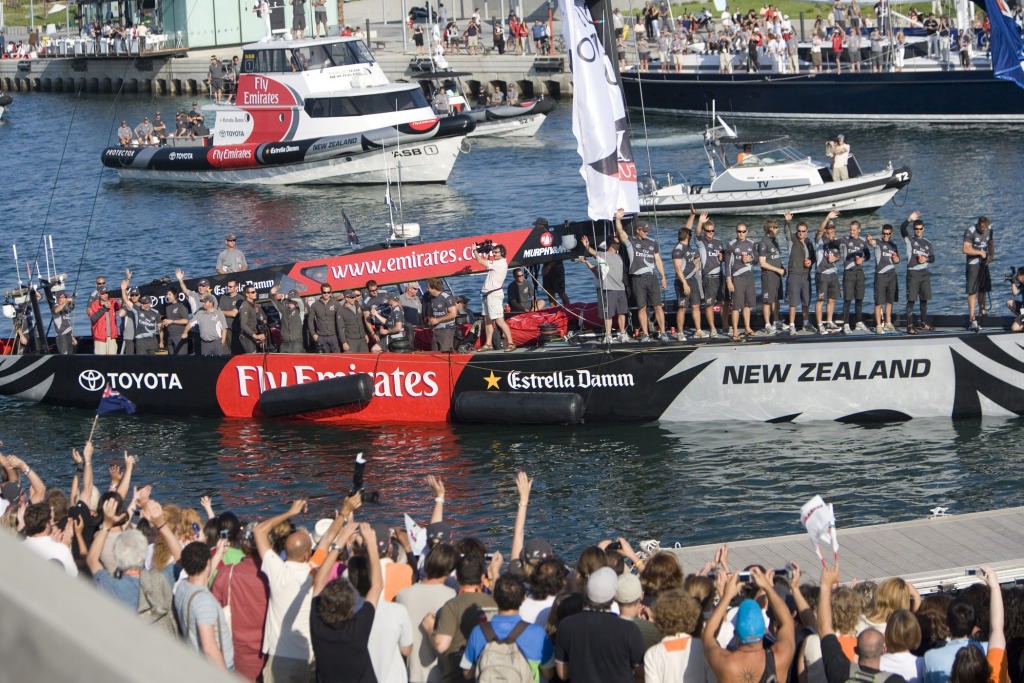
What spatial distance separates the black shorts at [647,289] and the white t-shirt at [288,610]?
32.7 feet

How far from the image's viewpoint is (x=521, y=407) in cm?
1639

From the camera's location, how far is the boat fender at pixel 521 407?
53.2 ft

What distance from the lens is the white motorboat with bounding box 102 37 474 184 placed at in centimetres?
3819

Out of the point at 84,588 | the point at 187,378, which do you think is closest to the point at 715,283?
the point at 187,378

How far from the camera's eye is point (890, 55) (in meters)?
44.7

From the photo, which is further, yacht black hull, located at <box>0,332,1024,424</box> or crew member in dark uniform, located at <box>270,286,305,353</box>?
crew member in dark uniform, located at <box>270,286,305,353</box>

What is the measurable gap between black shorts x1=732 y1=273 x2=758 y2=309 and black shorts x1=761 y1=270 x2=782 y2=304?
0.60 feet

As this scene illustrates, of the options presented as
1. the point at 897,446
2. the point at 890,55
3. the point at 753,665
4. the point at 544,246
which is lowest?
the point at 897,446

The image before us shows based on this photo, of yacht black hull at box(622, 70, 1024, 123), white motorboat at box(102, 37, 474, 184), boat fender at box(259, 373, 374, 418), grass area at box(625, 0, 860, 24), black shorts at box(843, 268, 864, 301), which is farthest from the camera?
grass area at box(625, 0, 860, 24)

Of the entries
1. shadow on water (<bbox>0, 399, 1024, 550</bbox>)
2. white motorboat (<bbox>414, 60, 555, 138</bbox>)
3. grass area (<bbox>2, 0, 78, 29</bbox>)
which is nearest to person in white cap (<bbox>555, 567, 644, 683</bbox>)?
shadow on water (<bbox>0, 399, 1024, 550</bbox>)

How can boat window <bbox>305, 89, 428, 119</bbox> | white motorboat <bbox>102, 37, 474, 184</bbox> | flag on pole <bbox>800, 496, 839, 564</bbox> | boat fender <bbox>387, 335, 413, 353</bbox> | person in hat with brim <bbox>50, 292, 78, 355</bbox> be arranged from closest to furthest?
flag on pole <bbox>800, 496, 839, 564</bbox> → boat fender <bbox>387, 335, 413, 353</bbox> → person in hat with brim <bbox>50, 292, 78, 355</bbox> → white motorboat <bbox>102, 37, 474, 184</bbox> → boat window <bbox>305, 89, 428, 119</bbox>

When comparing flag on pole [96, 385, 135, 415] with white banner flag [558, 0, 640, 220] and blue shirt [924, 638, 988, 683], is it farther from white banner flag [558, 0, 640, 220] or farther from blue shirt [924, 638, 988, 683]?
blue shirt [924, 638, 988, 683]

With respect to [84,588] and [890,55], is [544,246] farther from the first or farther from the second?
[890,55]

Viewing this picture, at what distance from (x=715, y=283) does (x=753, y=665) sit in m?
11.0
